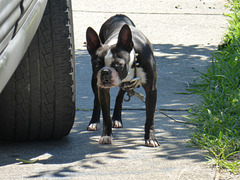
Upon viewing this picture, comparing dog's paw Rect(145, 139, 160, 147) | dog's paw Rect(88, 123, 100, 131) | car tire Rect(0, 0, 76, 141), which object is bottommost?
dog's paw Rect(145, 139, 160, 147)

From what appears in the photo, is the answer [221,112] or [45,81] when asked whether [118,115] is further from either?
[45,81]

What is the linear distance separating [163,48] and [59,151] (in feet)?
14.0

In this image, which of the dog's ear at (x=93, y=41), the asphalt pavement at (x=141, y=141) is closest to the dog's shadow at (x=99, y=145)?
the asphalt pavement at (x=141, y=141)

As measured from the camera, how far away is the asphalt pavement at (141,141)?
3.63 metres

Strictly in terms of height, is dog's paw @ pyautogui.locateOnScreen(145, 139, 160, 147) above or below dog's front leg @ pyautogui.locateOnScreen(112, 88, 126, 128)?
below

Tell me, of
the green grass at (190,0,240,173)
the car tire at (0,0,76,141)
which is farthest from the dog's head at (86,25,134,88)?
the green grass at (190,0,240,173)

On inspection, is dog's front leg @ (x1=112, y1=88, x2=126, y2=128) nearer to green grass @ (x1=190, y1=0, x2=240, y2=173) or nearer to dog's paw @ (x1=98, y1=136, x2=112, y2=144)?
dog's paw @ (x1=98, y1=136, x2=112, y2=144)

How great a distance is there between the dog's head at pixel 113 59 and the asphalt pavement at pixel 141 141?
1.90 ft

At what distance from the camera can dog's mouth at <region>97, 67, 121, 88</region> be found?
13.0 feet

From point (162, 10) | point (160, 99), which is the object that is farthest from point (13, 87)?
point (162, 10)

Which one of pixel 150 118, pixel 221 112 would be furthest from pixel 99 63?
pixel 221 112

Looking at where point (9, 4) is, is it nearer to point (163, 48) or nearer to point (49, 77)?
point (49, 77)

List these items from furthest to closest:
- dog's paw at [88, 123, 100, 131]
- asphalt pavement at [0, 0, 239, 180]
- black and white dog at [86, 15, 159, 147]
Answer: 1. dog's paw at [88, 123, 100, 131]
2. black and white dog at [86, 15, 159, 147]
3. asphalt pavement at [0, 0, 239, 180]

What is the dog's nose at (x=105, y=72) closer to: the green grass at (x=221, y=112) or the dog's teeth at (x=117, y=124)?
the green grass at (x=221, y=112)
